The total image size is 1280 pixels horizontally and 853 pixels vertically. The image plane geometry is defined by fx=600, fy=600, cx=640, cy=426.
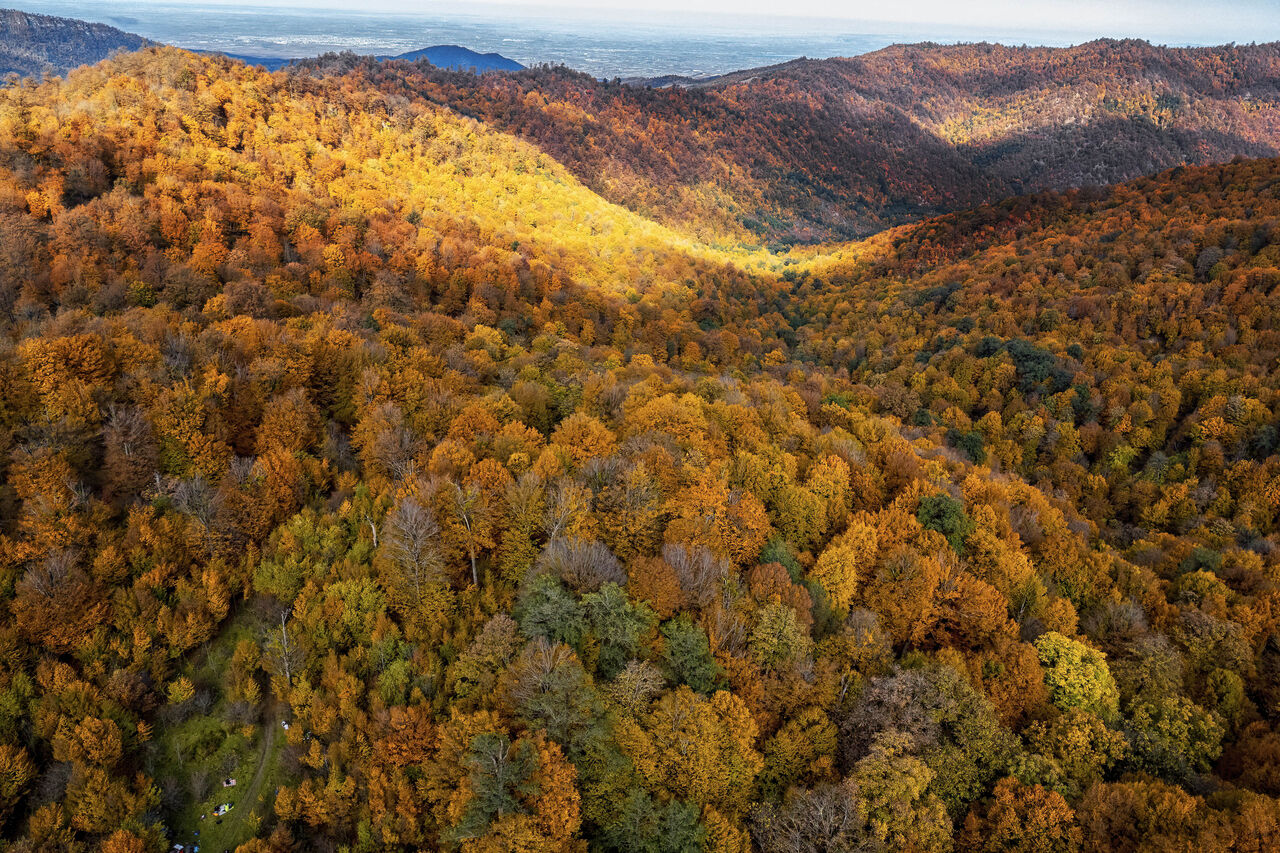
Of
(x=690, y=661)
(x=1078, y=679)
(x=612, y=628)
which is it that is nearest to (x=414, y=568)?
(x=612, y=628)

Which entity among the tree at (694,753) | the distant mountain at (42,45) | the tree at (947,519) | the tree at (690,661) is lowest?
the tree at (694,753)

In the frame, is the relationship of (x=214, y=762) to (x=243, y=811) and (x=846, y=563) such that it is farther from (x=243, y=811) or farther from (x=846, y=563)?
(x=846, y=563)

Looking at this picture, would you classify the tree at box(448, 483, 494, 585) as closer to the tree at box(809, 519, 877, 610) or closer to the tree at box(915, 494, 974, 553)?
the tree at box(809, 519, 877, 610)

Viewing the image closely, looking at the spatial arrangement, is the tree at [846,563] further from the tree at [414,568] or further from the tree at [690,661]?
the tree at [414,568]

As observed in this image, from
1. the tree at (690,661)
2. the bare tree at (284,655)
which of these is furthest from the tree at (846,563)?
the bare tree at (284,655)

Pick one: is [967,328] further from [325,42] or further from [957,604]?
[325,42]

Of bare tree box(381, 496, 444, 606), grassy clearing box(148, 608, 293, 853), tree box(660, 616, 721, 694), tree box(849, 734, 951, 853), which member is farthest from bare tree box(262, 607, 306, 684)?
tree box(849, 734, 951, 853)

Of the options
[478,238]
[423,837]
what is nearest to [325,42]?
[478,238]

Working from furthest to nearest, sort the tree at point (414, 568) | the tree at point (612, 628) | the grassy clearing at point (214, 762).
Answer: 1. the tree at point (414, 568)
2. the tree at point (612, 628)
3. the grassy clearing at point (214, 762)
